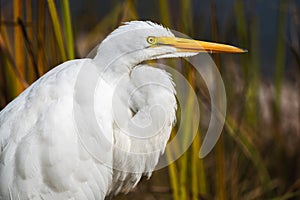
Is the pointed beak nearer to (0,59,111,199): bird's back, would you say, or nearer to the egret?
the egret

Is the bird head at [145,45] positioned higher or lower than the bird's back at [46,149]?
higher

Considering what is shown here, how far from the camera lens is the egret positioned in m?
1.43

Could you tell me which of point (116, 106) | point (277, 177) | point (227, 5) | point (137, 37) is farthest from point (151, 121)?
point (227, 5)

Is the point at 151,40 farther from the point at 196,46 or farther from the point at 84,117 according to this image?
the point at 84,117

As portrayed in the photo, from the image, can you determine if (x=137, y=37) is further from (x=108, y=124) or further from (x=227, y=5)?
(x=227, y=5)

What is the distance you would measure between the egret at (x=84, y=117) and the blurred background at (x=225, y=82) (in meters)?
0.11

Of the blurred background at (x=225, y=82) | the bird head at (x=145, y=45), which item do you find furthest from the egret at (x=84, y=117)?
the blurred background at (x=225, y=82)

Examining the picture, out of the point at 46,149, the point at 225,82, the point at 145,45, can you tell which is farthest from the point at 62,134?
the point at 225,82

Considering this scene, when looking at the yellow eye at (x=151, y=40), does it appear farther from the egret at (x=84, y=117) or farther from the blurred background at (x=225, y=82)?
the blurred background at (x=225, y=82)

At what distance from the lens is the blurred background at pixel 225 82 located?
164 cm

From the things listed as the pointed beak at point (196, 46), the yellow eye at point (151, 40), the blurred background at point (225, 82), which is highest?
the yellow eye at point (151, 40)

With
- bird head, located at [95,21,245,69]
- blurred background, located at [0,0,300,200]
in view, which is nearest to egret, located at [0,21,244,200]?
bird head, located at [95,21,245,69]

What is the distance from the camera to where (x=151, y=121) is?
5.00ft

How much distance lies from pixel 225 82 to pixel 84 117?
0.79 metres
